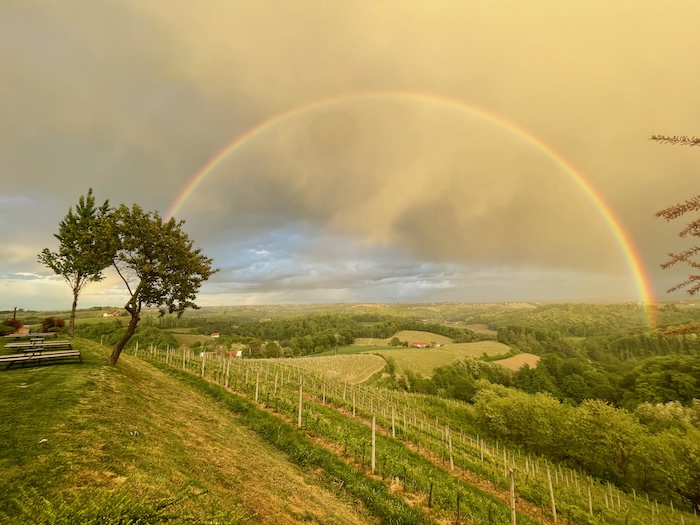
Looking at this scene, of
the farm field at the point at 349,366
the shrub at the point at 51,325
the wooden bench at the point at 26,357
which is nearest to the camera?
the wooden bench at the point at 26,357

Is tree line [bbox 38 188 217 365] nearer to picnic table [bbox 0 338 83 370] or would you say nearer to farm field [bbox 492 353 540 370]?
picnic table [bbox 0 338 83 370]

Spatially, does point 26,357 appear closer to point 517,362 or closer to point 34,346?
point 34,346

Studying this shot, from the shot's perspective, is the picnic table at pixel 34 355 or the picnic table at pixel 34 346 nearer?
the picnic table at pixel 34 355

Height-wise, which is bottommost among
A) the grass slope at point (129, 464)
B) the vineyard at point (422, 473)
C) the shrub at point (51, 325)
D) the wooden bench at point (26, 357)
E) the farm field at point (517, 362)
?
the farm field at point (517, 362)

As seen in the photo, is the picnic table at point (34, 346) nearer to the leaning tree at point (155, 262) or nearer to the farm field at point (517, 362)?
the leaning tree at point (155, 262)

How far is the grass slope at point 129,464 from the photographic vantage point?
6820 millimetres

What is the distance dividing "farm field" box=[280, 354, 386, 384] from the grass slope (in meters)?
80.6

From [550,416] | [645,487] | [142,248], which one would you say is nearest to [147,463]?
[142,248]

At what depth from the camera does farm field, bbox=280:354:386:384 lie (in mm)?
98100

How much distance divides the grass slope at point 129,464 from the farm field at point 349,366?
80.6 metres

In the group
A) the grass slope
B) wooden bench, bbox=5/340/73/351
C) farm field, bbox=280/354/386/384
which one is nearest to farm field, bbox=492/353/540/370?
farm field, bbox=280/354/386/384

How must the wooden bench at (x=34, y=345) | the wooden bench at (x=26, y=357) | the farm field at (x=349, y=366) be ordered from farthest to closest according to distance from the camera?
the farm field at (x=349, y=366) < the wooden bench at (x=34, y=345) < the wooden bench at (x=26, y=357)

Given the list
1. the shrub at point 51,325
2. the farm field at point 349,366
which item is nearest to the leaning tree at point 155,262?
the shrub at point 51,325

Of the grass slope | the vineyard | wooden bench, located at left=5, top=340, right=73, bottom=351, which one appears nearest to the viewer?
the grass slope
